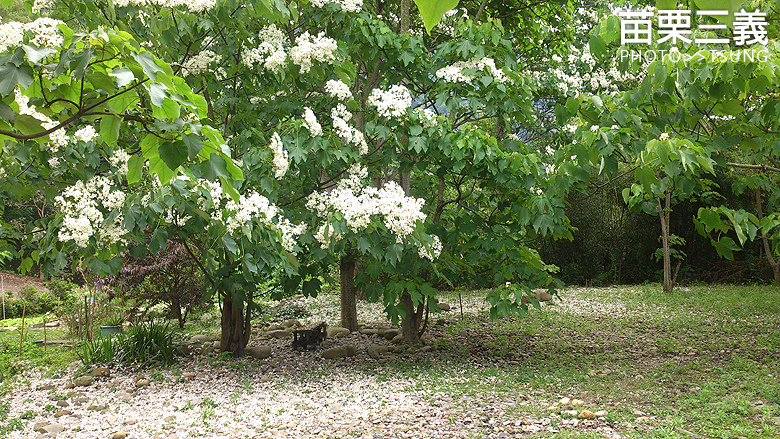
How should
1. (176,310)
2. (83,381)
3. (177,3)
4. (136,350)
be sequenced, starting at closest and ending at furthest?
(177,3) → (83,381) → (136,350) → (176,310)

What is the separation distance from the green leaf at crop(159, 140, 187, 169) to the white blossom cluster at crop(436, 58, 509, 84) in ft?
10.9

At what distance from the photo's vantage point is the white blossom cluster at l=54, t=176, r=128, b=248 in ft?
11.5

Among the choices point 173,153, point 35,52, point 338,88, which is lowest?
point 173,153

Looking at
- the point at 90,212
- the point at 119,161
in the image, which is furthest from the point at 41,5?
the point at 90,212

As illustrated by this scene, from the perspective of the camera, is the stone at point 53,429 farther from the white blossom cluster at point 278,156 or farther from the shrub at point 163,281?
the shrub at point 163,281

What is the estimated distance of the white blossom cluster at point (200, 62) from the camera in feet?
13.9

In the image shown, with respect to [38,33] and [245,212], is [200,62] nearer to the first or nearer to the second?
[245,212]

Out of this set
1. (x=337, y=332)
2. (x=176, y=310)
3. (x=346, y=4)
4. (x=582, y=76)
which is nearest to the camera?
(x=346, y=4)

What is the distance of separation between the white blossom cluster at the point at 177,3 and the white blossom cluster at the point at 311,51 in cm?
60

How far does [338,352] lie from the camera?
520 centimetres

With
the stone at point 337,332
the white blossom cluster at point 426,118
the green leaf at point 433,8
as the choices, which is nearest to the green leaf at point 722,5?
the green leaf at point 433,8

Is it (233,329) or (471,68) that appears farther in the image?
(233,329)

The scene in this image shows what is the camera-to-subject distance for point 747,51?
2652mm

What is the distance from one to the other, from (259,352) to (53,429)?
1.90m
